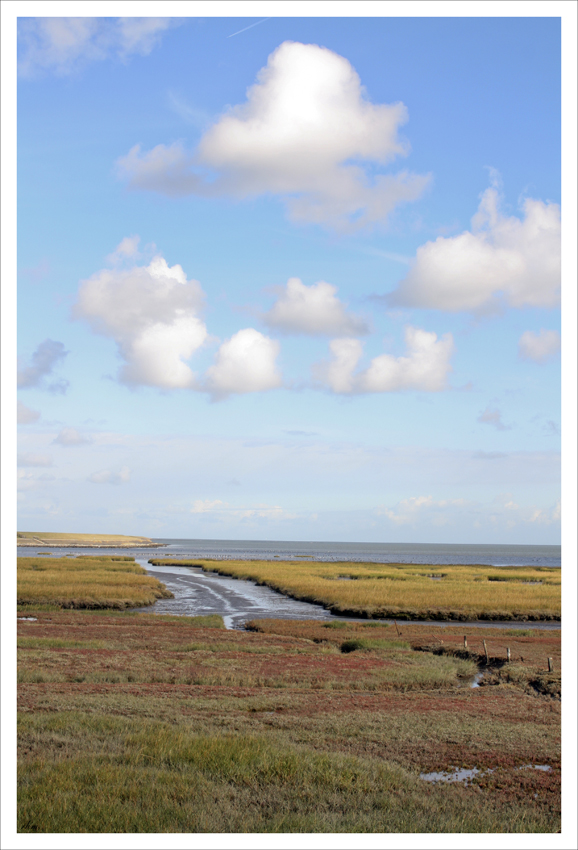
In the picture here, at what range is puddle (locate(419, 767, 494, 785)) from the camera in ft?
40.8

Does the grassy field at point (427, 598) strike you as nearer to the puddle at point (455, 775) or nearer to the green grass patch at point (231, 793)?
the puddle at point (455, 775)

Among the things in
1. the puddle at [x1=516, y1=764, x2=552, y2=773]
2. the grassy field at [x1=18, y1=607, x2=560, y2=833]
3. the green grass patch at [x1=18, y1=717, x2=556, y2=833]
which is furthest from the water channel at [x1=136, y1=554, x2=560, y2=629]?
the puddle at [x1=516, y1=764, x2=552, y2=773]

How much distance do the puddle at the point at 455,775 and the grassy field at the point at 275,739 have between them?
215 mm

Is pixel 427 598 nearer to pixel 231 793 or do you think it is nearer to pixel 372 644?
pixel 372 644

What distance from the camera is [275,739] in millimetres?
14500

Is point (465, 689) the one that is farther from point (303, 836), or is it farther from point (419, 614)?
point (419, 614)

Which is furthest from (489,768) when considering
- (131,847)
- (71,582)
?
(71,582)

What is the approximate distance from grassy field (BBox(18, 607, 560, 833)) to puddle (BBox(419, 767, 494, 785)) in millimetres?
215

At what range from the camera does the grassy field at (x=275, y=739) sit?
31.6ft

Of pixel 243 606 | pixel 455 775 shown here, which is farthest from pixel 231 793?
pixel 243 606

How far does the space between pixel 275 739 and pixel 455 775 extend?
4274mm

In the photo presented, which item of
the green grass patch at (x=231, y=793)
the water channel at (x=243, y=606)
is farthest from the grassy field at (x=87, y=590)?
the green grass patch at (x=231, y=793)

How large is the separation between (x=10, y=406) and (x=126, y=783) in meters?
8.07

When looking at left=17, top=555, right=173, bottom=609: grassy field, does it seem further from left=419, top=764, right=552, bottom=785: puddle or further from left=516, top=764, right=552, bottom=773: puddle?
left=516, top=764, right=552, bottom=773: puddle
